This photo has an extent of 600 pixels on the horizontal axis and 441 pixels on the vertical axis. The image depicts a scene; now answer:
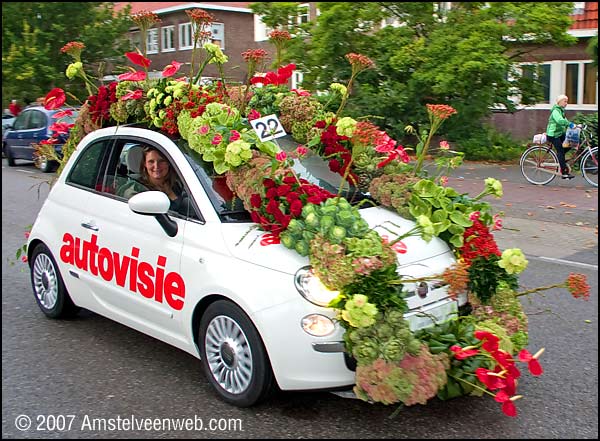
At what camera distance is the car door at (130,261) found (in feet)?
16.0

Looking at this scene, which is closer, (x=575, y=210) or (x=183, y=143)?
(x=183, y=143)

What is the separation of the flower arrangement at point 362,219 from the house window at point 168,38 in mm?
34229

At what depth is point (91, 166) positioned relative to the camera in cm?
589

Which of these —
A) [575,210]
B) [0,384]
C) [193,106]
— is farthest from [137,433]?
[575,210]

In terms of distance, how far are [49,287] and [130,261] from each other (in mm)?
1406

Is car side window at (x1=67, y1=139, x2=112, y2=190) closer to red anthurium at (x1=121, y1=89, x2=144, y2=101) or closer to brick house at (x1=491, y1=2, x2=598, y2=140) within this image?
red anthurium at (x1=121, y1=89, x2=144, y2=101)

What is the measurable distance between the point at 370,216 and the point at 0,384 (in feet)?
8.41

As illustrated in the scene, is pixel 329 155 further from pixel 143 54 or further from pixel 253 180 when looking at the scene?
pixel 143 54

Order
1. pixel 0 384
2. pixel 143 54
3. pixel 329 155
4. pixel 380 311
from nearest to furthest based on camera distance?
1. pixel 380 311
2. pixel 0 384
3. pixel 329 155
4. pixel 143 54

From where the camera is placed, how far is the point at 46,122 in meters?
20.1

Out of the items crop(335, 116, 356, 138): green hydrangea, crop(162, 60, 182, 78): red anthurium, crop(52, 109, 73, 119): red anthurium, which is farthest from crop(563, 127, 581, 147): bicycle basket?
crop(162, 60, 182, 78): red anthurium

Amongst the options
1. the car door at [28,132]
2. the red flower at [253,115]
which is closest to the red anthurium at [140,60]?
the red flower at [253,115]

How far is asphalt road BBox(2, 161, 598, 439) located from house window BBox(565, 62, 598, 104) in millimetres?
16566

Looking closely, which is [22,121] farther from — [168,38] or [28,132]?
[168,38]
